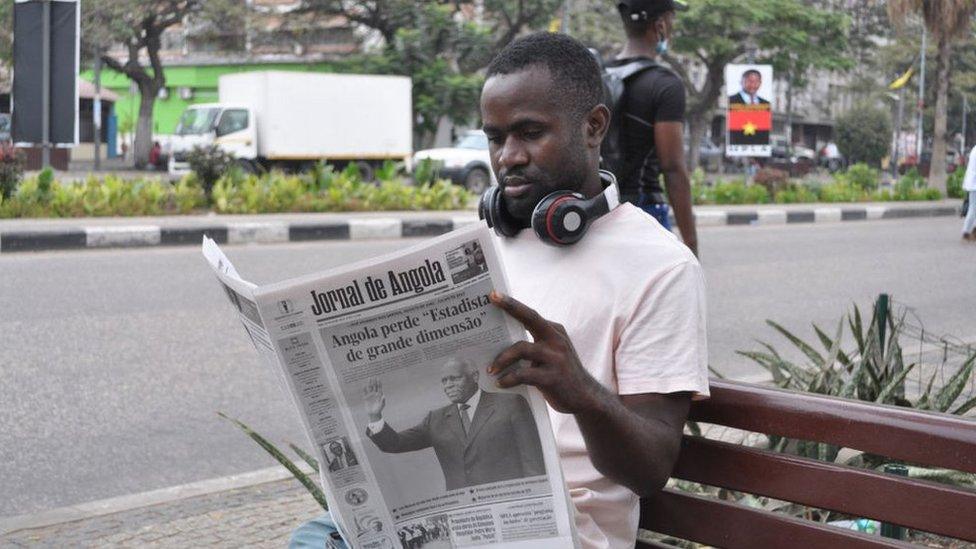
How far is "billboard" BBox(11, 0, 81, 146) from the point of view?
49.8 ft

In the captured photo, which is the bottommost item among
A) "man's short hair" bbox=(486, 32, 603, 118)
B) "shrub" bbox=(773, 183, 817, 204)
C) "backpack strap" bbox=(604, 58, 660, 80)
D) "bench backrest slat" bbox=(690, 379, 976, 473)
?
→ "shrub" bbox=(773, 183, 817, 204)

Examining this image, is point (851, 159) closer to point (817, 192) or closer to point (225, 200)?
point (817, 192)

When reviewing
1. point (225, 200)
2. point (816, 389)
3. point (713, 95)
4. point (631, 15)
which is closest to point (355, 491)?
point (816, 389)

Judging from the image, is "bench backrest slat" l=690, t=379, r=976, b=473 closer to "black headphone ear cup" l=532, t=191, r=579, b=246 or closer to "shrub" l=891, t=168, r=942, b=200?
"black headphone ear cup" l=532, t=191, r=579, b=246

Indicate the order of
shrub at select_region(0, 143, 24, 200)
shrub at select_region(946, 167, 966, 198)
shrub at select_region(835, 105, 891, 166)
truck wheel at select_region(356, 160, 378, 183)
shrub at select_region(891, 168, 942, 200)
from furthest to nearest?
1. shrub at select_region(835, 105, 891, 166)
2. truck wheel at select_region(356, 160, 378, 183)
3. shrub at select_region(946, 167, 966, 198)
4. shrub at select_region(891, 168, 942, 200)
5. shrub at select_region(0, 143, 24, 200)

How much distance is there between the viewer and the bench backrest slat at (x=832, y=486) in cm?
188

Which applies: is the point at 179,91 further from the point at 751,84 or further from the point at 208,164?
the point at 208,164

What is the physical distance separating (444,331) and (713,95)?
42601 mm

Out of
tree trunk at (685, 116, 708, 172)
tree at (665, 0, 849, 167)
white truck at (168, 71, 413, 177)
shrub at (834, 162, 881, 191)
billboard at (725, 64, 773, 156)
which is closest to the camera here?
billboard at (725, 64, 773, 156)

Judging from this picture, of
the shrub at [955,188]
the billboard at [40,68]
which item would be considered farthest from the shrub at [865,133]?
the billboard at [40,68]

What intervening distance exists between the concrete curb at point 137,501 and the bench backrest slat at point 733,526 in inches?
93.8

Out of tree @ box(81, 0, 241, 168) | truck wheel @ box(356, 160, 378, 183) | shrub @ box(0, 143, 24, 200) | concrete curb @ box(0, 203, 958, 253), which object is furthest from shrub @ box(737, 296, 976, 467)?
tree @ box(81, 0, 241, 168)

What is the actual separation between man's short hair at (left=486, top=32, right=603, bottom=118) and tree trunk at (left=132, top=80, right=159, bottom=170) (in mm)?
39405

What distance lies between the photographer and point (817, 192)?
25.2 m
